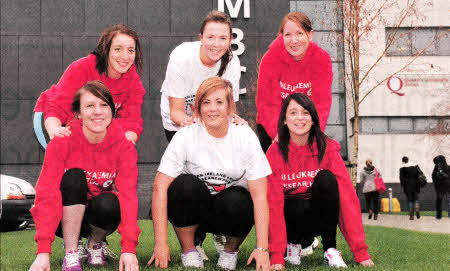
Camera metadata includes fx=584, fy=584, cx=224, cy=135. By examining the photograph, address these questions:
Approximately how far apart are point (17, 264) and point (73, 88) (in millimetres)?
1464

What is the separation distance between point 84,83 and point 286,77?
1.67 m

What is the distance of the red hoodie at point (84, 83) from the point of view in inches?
171

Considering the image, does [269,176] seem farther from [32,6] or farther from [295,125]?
[32,6]

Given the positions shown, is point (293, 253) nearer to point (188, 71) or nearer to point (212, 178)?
point (212, 178)

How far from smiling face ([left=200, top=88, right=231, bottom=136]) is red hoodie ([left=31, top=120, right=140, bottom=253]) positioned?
1.92 feet

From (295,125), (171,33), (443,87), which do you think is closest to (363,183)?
(171,33)

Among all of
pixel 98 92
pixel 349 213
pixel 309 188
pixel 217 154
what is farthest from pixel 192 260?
pixel 98 92

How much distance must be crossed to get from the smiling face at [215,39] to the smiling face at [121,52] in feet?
1.89

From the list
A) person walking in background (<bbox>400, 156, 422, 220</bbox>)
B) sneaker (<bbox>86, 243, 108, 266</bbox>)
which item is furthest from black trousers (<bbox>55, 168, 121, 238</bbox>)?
person walking in background (<bbox>400, 156, 422, 220</bbox>)

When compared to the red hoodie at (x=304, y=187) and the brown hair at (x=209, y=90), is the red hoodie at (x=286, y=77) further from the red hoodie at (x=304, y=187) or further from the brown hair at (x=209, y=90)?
the brown hair at (x=209, y=90)

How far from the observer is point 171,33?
72.2ft

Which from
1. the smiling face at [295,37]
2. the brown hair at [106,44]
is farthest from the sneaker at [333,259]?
the brown hair at [106,44]

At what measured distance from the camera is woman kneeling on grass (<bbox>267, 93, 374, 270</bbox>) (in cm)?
407

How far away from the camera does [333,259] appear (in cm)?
409
